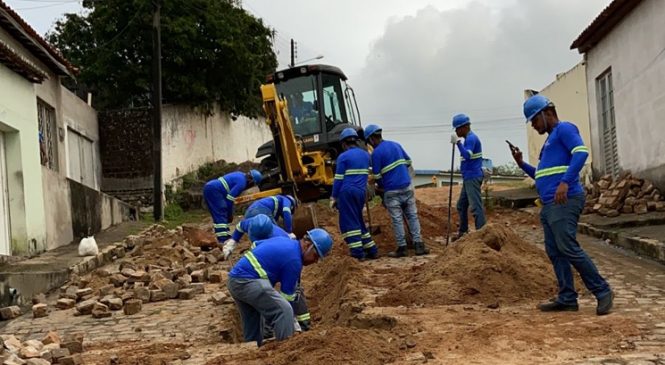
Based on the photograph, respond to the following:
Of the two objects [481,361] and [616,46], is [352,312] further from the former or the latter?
[616,46]

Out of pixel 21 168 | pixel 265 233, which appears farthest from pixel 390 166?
pixel 21 168

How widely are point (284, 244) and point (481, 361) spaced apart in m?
2.09

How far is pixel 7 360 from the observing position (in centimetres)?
581

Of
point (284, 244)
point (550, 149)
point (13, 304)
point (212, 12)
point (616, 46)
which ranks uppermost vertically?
point (212, 12)

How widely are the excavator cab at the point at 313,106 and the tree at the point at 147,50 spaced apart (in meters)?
10.1

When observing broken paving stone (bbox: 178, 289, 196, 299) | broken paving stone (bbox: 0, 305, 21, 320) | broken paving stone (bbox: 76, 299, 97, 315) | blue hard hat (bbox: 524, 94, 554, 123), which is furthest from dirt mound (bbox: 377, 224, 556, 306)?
broken paving stone (bbox: 0, 305, 21, 320)

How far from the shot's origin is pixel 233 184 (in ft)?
38.1

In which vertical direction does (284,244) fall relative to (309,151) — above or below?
below

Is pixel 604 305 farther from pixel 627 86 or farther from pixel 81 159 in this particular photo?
pixel 81 159

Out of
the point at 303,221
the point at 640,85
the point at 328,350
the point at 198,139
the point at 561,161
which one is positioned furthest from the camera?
the point at 198,139

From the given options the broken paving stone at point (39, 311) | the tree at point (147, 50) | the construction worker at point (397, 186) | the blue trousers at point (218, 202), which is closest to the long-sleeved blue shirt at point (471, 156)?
the construction worker at point (397, 186)

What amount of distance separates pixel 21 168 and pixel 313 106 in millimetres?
5842

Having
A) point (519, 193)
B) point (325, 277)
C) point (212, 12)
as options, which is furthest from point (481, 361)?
point (212, 12)

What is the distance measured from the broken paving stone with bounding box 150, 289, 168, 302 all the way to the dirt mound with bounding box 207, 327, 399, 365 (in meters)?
4.20
